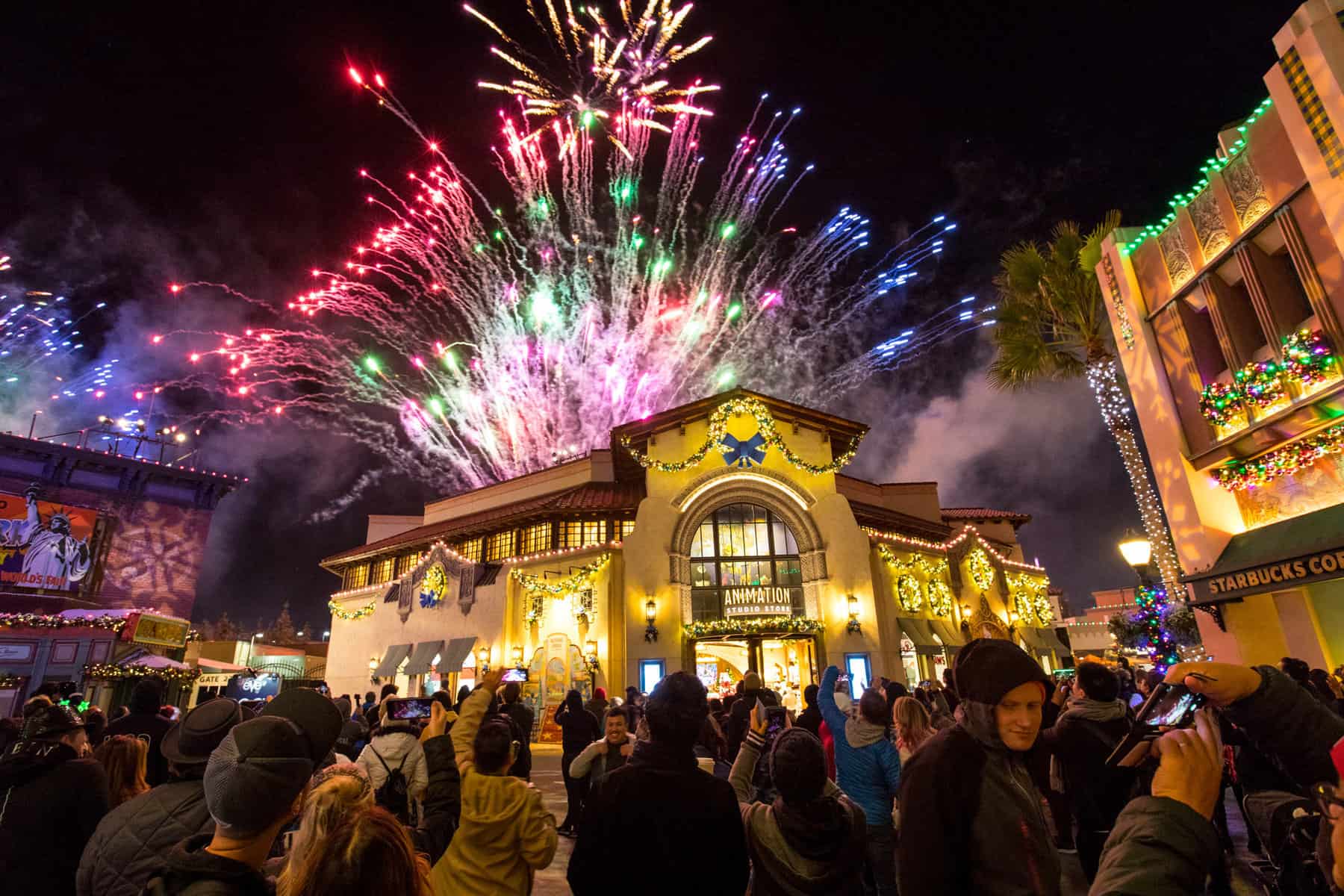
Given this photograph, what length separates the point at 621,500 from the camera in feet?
82.2

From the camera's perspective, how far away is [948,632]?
24.2 meters

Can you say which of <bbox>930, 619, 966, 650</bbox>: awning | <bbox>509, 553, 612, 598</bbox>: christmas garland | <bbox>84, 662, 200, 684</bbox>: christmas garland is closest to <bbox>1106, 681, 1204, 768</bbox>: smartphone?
<bbox>509, 553, 612, 598</bbox>: christmas garland

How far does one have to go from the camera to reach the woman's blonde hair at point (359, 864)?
5.44ft

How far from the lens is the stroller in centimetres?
260

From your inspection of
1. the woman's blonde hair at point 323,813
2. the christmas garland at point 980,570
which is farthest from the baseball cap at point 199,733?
the christmas garland at point 980,570

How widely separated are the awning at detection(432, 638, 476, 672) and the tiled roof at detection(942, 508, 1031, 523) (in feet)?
78.3

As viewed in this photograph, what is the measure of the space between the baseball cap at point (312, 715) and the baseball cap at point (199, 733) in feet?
2.17

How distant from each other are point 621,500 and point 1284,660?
19.9 m

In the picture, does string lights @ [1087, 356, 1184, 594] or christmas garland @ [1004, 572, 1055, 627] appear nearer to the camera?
string lights @ [1087, 356, 1184, 594]

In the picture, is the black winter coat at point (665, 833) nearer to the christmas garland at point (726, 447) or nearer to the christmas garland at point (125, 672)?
the christmas garland at point (726, 447)

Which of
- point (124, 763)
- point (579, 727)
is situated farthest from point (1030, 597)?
point (124, 763)

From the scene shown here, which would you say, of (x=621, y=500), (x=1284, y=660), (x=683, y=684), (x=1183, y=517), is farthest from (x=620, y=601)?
(x=683, y=684)

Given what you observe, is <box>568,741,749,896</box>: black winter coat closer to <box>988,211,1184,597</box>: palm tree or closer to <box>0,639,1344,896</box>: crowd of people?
<box>0,639,1344,896</box>: crowd of people

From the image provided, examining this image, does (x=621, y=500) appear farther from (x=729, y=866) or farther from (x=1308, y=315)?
(x=729, y=866)
